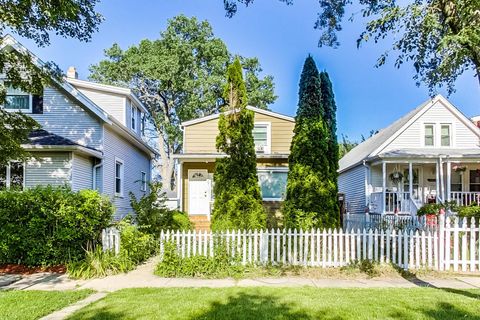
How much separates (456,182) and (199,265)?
15798mm

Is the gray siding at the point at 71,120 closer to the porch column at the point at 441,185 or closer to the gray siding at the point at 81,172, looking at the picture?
the gray siding at the point at 81,172

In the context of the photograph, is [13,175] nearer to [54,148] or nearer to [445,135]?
[54,148]

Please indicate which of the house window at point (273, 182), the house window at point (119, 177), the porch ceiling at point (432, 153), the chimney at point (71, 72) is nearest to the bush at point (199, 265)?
the house window at point (273, 182)

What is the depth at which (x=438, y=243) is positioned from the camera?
922 cm

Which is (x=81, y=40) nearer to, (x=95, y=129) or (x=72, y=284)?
(x=95, y=129)

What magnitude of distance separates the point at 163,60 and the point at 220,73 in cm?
476

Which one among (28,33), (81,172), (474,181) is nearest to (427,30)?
(28,33)

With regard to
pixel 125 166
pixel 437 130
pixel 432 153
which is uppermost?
pixel 437 130

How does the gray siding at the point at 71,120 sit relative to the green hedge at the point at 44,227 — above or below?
above

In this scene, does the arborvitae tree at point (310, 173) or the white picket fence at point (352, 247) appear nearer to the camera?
the white picket fence at point (352, 247)

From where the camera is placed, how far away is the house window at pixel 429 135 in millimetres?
18812

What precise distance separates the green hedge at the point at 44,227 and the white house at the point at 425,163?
12730 millimetres

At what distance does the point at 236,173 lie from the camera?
426 inches

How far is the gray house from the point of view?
13188 mm
